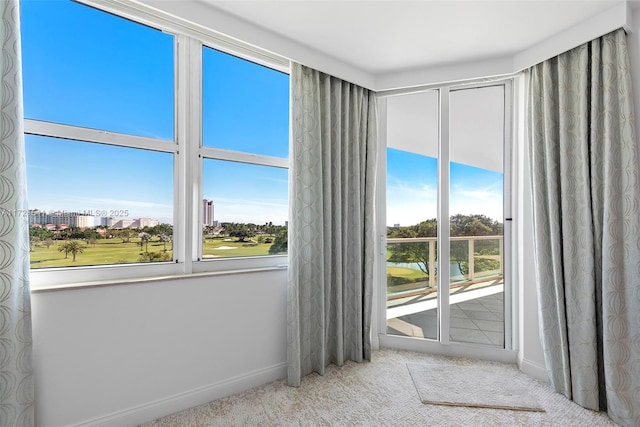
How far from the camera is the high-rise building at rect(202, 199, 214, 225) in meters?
2.27

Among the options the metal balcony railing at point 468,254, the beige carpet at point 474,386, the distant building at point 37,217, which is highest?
the distant building at point 37,217


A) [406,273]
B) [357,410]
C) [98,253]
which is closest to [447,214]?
[406,273]

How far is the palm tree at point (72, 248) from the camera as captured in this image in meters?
1.80

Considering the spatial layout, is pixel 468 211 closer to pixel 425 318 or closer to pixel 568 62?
pixel 425 318

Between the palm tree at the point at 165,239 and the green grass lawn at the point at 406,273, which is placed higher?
the palm tree at the point at 165,239

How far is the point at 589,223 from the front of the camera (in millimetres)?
2057

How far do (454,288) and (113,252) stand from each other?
2687 mm

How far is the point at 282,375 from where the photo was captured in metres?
2.48

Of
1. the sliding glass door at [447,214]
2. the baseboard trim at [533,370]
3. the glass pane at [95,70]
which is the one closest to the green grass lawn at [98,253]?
the glass pane at [95,70]

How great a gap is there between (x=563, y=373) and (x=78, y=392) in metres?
2.98

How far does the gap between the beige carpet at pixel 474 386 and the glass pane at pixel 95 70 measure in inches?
99.1

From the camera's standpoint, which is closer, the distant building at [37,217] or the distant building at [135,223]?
the distant building at [37,217]

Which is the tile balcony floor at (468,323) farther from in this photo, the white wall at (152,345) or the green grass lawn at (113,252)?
the green grass lawn at (113,252)

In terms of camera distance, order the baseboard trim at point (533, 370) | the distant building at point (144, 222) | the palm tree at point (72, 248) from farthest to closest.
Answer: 1. the baseboard trim at point (533, 370)
2. the distant building at point (144, 222)
3. the palm tree at point (72, 248)
